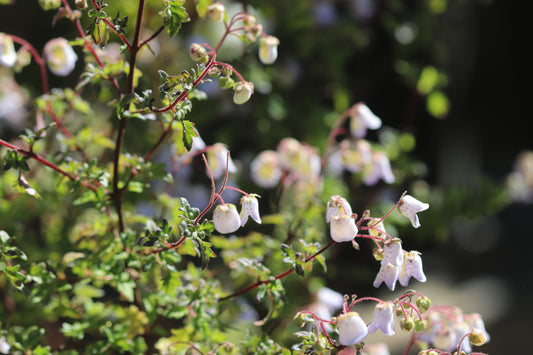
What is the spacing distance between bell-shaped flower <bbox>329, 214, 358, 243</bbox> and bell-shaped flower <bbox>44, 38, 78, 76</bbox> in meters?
0.63

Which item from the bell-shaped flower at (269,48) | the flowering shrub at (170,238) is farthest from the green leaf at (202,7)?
the bell-shaped flower at (269,48)

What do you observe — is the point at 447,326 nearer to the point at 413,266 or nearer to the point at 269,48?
the point at 413,266

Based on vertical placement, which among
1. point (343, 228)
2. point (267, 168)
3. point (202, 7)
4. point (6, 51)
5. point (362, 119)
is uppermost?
point (362, 119)

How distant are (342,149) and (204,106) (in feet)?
1.68

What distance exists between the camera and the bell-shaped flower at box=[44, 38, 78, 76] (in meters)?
1.10

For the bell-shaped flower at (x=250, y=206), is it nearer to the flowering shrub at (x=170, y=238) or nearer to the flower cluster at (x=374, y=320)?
the flowering shrub at (x=170, y=238)

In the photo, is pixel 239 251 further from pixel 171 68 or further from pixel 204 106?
pixel 171 68

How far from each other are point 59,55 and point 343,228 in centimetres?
67

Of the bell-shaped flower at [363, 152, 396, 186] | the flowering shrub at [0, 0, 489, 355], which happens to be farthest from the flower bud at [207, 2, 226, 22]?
the bell-shaped flower at [363, 152, 396, 186]

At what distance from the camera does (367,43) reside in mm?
1947

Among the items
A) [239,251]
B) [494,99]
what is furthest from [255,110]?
[494,99]

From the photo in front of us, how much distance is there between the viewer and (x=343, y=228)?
2.50 ft

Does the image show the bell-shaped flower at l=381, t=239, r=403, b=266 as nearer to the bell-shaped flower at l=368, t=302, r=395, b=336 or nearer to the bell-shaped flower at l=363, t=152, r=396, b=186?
the bell-shaped flower at l=368, t=302, r=395, b=336

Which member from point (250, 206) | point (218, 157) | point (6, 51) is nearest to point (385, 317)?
point (250, 206)
